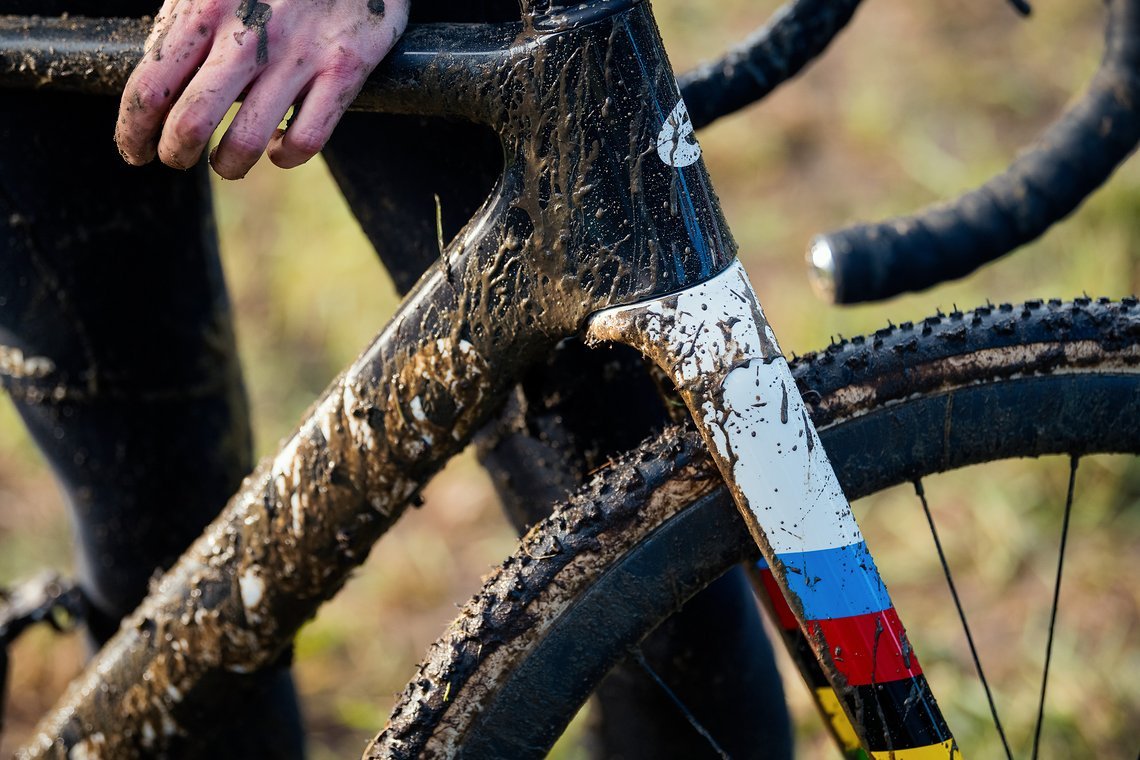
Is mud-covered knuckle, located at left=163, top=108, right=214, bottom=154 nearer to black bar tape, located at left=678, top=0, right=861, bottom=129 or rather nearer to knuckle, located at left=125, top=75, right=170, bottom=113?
knuckle, located at left=125, top=75, right=170, bottom=113

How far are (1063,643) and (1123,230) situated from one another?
87cm

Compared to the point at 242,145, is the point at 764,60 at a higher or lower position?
higher

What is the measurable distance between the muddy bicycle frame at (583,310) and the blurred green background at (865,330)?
3.13ft

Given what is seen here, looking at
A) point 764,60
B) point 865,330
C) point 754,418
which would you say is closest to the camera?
point 754,418

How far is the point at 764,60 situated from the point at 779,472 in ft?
1.38

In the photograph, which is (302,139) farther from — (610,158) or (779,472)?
(779,472)

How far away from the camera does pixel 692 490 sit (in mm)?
696

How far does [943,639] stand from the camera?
1693 mm

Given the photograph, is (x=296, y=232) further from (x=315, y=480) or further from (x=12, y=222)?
(x=315, y=480)

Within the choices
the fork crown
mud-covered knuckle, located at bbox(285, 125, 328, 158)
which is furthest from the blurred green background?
mud-covered knuckle, located at bbox(285, 125, 328, 158)

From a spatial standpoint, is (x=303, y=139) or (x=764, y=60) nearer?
(x=303, y=139)

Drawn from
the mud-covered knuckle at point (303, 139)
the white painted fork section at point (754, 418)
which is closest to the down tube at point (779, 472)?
the white painted fork section at point (754, 418)

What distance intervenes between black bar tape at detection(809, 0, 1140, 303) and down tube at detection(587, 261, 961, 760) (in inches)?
11.2

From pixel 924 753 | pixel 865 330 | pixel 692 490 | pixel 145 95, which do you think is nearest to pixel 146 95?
pixel 145 95
